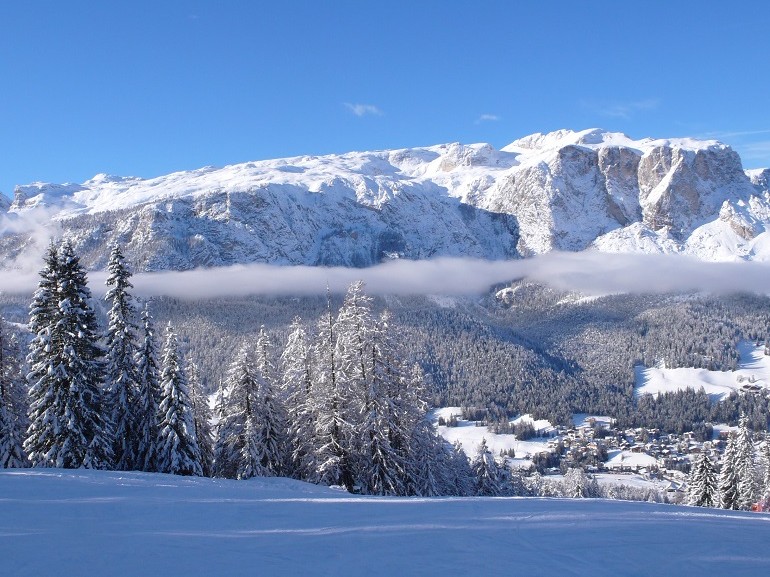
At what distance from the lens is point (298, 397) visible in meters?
34.6

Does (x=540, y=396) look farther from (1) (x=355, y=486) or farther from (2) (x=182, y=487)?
(2) (x=182, y=487)

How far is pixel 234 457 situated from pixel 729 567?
28656 millimetres

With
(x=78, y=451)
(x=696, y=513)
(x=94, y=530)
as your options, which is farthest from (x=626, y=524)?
(x=78, y=451)

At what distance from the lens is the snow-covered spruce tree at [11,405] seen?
29.0 m

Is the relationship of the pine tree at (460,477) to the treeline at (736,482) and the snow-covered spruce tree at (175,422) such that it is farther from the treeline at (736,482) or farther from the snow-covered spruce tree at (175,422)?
the treeline at (736,482)

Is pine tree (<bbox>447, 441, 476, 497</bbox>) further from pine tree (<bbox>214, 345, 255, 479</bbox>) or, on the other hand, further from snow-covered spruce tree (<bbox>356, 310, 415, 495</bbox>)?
pine tree (<bbox>214, 345, 255, 479</bbox>)

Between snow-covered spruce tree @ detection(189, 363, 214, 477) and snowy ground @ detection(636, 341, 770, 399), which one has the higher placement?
snow-covered spruce tree @ detection(189, 363, 214, 477)

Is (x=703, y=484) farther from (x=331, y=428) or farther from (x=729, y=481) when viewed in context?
(x=331, y=428)

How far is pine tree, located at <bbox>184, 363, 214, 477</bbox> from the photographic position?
38344 mm

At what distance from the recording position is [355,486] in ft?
93.3

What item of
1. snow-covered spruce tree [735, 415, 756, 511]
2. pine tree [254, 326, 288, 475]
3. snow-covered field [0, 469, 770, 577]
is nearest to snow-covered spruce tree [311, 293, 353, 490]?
pine tree [254, 326, 288, 475]

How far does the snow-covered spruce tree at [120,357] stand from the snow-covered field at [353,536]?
1445 cm

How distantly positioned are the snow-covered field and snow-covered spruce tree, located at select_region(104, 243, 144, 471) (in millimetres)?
14455

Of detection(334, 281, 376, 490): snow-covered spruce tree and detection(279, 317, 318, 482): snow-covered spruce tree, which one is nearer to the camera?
detection(334, 281, 376, 490): snow-covered spruce tree
